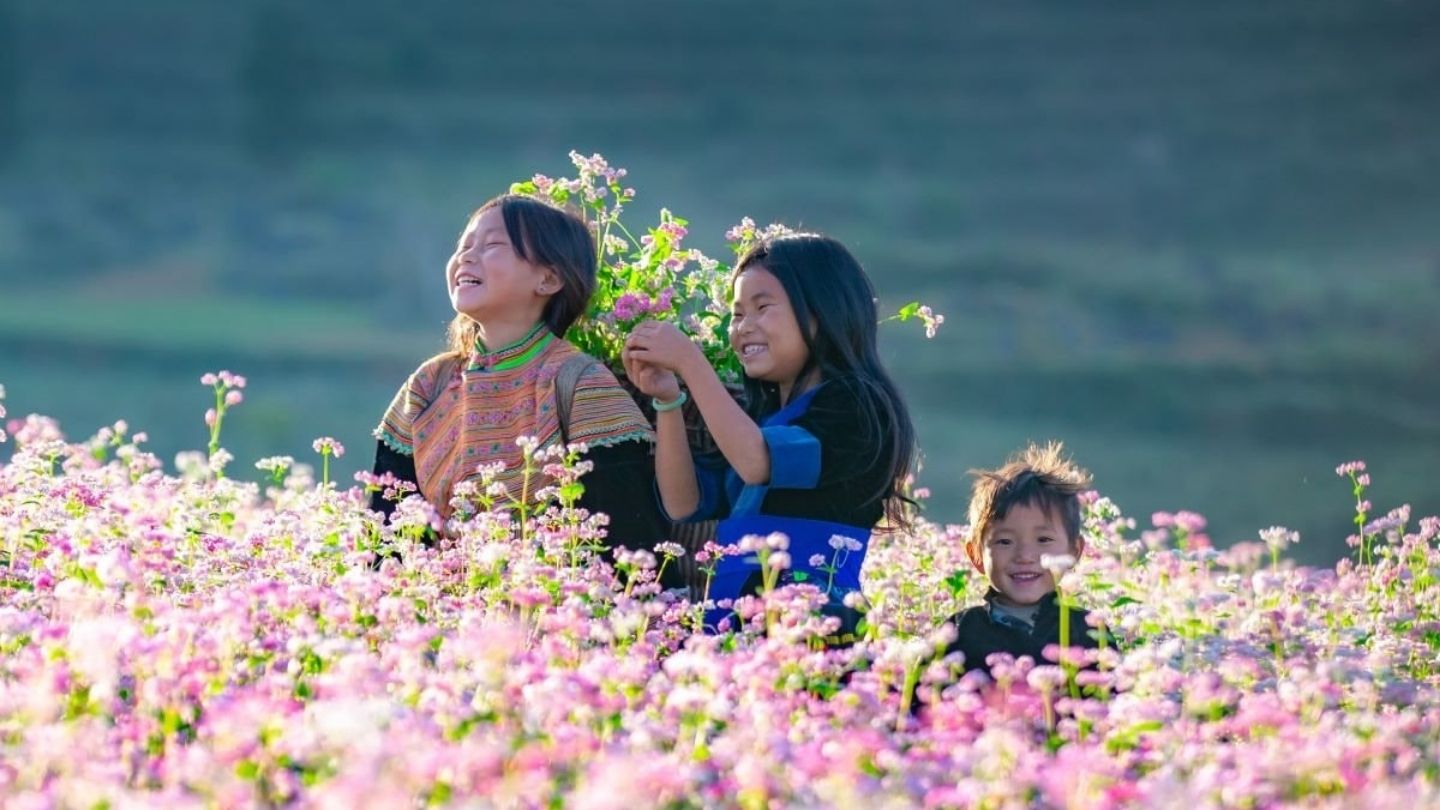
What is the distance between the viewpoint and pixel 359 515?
453 centimetres

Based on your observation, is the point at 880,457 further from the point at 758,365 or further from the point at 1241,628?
the point at 1241,628

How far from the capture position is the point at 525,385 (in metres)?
5.09

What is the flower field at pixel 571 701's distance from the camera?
2408mm

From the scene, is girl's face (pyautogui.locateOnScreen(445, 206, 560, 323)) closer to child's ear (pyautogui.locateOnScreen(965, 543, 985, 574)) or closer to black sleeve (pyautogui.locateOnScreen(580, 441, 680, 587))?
black sleeve (pyautogui.locateOnScreen(580, 441, 680, 587))

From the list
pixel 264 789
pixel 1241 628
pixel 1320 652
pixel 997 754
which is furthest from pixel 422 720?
pixel 1320 652

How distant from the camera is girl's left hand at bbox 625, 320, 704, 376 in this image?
14.5 feet

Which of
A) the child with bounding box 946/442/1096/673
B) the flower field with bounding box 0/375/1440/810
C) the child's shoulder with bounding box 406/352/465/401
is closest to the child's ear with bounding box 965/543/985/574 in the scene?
the child with bounding box 946/442/1096/673

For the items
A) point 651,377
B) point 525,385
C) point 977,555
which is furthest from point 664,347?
point 977,555

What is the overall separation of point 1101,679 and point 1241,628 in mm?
855

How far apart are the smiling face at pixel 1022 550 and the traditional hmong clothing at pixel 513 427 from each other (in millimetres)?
988

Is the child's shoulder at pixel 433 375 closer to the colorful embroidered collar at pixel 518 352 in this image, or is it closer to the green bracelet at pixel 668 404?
the colorful embroidered collar at pixel 518 352

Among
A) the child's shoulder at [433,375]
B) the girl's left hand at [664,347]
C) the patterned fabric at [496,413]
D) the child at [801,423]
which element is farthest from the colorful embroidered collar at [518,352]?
the girl's left hand at [664,347]

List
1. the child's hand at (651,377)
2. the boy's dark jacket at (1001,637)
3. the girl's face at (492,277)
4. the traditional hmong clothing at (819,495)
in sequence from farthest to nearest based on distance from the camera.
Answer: the girl's face at (492,277) → the traditional hmong clothing at (819,495) → the child's hand at (651,377) → the boy's dark jacket at (1001,637)

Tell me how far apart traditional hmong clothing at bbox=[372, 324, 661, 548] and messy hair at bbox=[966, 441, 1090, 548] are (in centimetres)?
93
